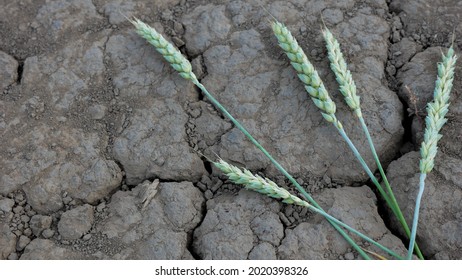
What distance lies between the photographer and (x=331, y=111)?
2844 millimetres

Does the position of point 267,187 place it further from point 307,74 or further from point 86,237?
point 86,237

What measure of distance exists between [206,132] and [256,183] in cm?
49

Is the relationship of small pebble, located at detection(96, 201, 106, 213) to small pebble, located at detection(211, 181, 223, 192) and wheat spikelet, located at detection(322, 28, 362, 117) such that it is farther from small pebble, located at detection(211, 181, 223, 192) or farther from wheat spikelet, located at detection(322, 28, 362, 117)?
wheat spikelet, located at detection(322, 28, 362, 117)

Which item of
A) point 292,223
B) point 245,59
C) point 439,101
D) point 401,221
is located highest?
point 439,101

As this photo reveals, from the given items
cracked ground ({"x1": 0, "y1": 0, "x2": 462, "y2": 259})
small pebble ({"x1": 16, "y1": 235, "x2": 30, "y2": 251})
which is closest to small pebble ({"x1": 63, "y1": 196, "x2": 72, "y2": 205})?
cracked ground ({"x1": 0, "y1": 0, "x2": 462, "y2": 259})

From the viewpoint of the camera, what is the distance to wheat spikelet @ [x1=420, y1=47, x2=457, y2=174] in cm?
269

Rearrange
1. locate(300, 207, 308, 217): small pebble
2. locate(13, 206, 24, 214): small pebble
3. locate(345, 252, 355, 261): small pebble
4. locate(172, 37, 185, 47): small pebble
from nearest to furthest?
locate(345, 252, 355, 261): small pebble < locate(300, 207, 308, 217): small pebble < locate(13, 206, 24, 214): small pebble < locate(172, 37, 185, 47): small pebble

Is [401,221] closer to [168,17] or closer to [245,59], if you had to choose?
[245,59]

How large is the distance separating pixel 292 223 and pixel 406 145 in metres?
0.77

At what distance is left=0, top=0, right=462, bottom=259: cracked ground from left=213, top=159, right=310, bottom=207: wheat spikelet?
13 cm

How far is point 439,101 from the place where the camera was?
2.83 m

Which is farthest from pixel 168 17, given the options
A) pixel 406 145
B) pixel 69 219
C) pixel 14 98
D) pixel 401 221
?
pixel 401 221

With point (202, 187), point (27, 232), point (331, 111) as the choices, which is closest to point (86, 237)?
point (27, 232)

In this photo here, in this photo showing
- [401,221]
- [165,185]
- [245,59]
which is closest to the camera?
[401,221]
